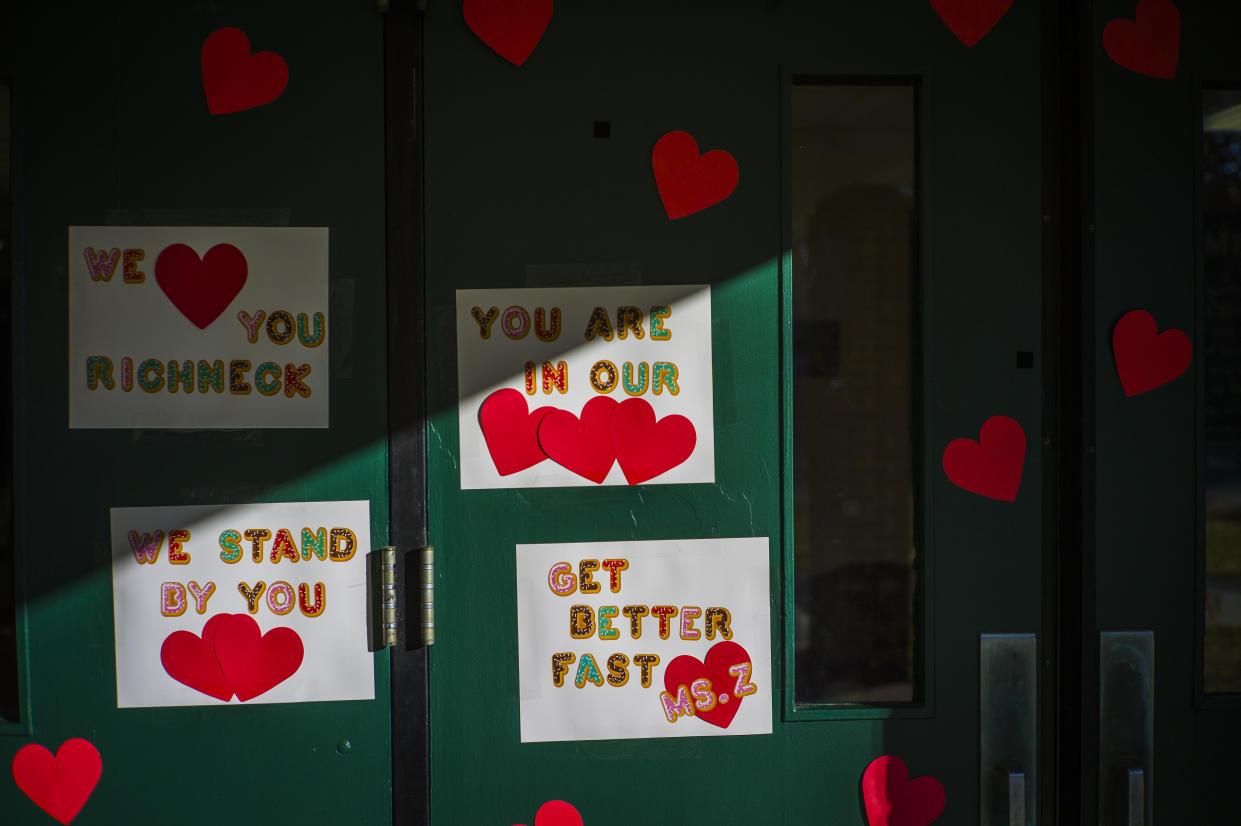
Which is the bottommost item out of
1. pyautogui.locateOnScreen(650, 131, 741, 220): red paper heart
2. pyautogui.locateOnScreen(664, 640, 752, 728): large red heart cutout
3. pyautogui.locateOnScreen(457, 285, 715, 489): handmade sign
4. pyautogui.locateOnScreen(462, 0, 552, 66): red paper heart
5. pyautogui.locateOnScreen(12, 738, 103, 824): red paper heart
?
pyautogui.locateOnScreen(12, 738, 103, 824): red paper heart

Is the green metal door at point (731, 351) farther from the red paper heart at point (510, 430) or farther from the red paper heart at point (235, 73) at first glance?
the red paper heart at point (235, 73)

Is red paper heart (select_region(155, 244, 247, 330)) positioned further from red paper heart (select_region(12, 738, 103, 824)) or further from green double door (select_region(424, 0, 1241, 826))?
red paper heart (select_region(12, 738, 103, 824))

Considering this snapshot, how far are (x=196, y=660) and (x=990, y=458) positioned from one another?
5.13 feet

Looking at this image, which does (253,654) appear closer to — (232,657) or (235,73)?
(232,657)

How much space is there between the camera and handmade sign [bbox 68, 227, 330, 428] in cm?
130

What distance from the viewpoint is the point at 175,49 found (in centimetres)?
130

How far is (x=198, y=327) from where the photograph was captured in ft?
4.29

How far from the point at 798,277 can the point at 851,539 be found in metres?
0.57

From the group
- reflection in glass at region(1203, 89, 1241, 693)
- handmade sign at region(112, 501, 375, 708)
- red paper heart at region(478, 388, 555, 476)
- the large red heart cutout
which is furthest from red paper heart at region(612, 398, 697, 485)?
reflection in glass at region(1203, 89, 1241, 693)

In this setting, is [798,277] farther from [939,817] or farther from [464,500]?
[939,817]

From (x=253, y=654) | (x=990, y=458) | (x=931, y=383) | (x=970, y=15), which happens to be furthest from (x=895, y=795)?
(x=970, y=15)

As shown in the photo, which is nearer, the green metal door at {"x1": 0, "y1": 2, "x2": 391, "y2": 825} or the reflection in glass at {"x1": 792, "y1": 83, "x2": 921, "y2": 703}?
the green metal door at {"x1": 0, "y1": 2, "x2": 391, "y2": 825}

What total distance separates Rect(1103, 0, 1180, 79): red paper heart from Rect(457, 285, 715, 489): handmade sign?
3.02 feet

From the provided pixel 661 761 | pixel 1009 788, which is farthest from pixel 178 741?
pixel 1009 788
